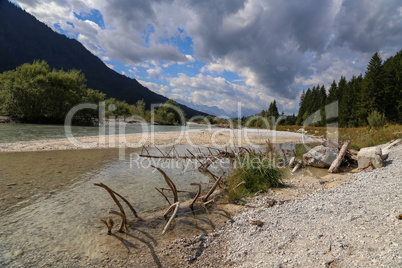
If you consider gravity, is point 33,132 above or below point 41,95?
below

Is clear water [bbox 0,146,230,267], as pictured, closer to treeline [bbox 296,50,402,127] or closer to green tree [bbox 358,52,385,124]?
treeline [bbox 296,50,402,127]

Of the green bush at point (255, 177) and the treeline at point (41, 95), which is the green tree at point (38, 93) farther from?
the green bush at point (255, 177)

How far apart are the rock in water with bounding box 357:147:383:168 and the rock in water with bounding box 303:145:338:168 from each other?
1.69m

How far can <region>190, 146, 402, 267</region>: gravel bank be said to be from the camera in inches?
93.0

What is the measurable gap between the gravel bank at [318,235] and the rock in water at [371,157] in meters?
4.17

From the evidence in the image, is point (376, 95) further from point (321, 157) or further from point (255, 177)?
point (255, 177)

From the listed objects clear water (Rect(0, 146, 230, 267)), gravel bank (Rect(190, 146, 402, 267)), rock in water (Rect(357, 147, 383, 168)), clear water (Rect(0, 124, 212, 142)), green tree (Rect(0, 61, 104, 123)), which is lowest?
clear water (Rect(0, 146, 230, 267))

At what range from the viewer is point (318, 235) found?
9.59 ft

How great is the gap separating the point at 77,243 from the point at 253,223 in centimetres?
348

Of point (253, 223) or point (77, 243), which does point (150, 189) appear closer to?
point (77, 243)

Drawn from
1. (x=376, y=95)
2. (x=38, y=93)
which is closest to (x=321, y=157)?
(x=38, y=93)

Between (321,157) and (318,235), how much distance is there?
29.2ft

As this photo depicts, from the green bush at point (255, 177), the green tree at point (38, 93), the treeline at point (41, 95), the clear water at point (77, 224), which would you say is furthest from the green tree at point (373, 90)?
the green tree at point (38, 93)

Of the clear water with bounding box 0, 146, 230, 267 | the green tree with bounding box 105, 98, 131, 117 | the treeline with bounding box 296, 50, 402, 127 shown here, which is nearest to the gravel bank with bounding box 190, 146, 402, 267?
the clear water with bounding box 0, 146, 230, 267
